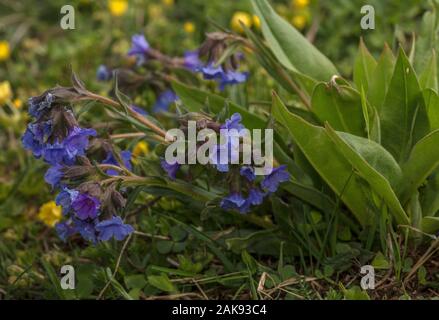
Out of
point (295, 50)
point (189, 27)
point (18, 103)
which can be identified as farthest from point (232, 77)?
point (189, 27)

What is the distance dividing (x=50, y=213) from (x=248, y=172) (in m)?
0.89

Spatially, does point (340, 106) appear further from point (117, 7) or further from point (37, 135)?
point (117, 7)

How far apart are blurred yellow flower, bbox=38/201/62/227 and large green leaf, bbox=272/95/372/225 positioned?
0.88 m

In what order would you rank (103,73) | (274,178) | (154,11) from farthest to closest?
(154,11) → (103,73) → (274,178)

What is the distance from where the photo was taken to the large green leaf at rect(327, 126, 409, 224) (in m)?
1.88

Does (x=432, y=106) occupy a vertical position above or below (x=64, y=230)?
above

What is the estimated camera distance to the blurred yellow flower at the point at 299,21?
149 inches

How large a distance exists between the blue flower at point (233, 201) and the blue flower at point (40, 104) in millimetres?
504

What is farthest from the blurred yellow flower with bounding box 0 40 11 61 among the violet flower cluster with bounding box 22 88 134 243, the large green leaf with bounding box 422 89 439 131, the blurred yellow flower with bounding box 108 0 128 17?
the large green leaf with bounding box 422 89 439 131

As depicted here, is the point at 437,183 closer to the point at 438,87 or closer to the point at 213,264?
the point at 438,87

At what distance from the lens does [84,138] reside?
1928mm

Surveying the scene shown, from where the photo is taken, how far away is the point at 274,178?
6.50 ft

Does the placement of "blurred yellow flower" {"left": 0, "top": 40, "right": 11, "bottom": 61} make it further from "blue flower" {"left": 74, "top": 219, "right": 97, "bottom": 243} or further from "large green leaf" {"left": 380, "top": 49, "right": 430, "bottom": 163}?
"large green leaf" {"left": 380, "top": 49, "right": 430, "bottom": 163}
